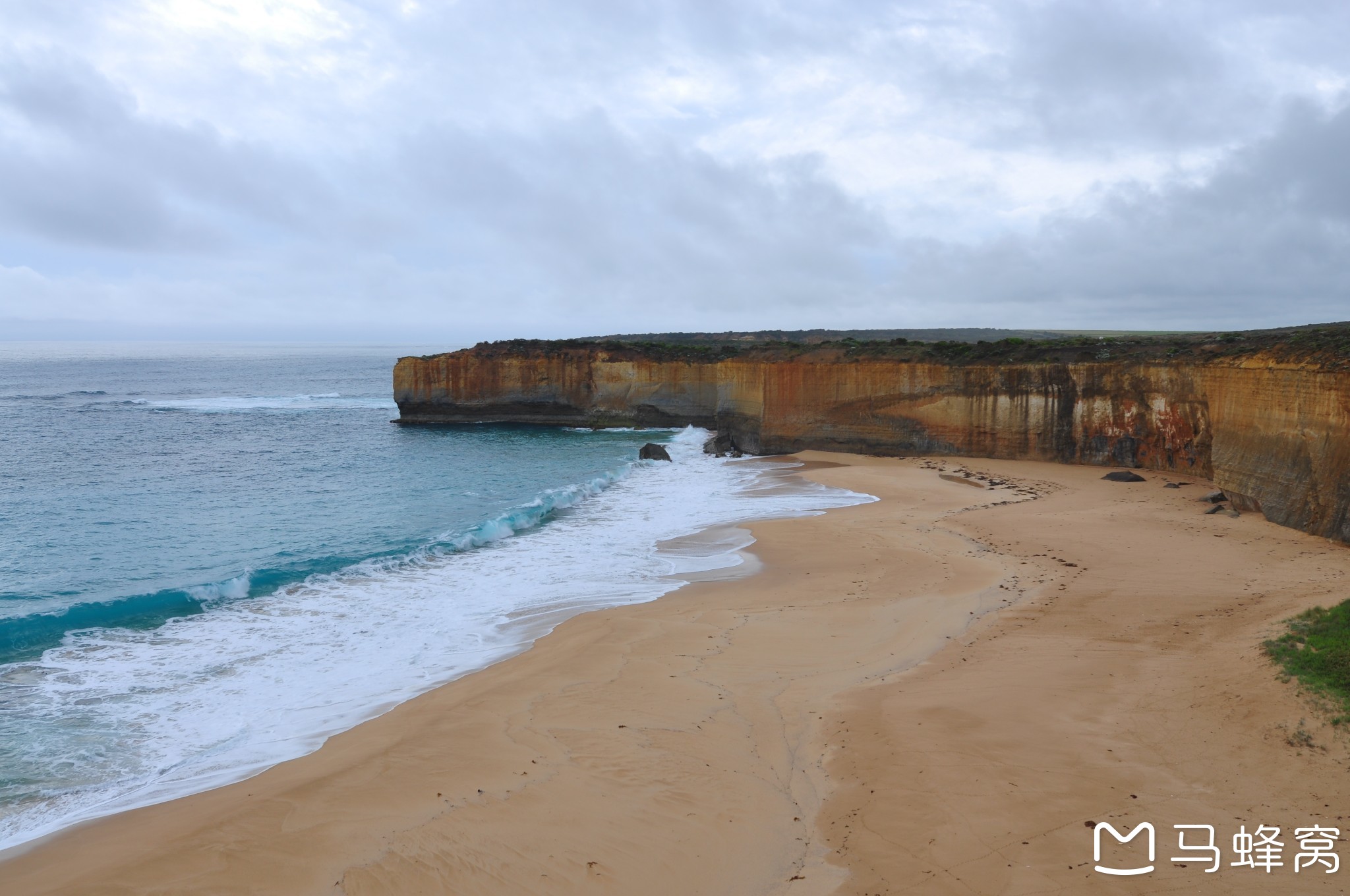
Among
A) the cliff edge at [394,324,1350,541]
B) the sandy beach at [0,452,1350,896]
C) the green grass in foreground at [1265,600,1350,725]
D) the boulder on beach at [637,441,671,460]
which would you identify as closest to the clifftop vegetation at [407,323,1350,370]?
the cliff edge at [394,324,1350,541]

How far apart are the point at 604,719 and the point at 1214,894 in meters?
5.48

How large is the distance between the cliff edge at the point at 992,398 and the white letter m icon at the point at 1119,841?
40.1 ft

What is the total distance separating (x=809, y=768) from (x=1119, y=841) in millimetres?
2520

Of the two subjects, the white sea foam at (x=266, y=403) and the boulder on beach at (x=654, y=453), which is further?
the white sea foam at (x=266, y=403)

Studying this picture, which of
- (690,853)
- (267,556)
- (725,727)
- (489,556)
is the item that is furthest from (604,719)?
(267,556)

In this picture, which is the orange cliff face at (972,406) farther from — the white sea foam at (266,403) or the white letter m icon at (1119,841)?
the white sea foam at (266,403)

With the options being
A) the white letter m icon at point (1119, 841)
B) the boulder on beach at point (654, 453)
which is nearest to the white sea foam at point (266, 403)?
the boulder on beach at point (654, 453)

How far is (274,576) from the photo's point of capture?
15.0 m

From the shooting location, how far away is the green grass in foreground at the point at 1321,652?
22.5ft

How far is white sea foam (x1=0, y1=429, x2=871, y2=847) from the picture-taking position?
812 centimetres

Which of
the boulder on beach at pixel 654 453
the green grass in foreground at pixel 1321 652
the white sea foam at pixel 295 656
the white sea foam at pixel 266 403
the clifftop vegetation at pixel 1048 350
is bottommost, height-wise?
the white sea foam at pixel 295 656

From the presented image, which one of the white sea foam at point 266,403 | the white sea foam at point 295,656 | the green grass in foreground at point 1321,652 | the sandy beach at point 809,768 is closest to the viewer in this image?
the sandy beach at point 809,768

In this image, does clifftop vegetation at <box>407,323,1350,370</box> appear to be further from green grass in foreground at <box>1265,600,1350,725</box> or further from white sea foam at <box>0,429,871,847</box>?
white sea foam at <box>0,429,871,847</box>

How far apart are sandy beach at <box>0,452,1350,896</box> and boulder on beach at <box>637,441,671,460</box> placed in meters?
20.9
